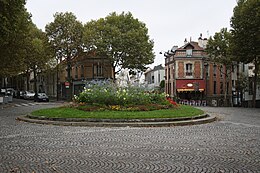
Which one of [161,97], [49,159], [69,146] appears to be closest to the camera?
[49,159]

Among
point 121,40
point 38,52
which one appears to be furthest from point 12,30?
point 38,52

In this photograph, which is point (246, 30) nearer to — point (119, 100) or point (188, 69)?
point (119, 100)

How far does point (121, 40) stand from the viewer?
41.8m

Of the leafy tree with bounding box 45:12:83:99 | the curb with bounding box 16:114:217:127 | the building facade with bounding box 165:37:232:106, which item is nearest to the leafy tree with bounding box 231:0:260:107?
the curb with bounding box 16:114:217:127

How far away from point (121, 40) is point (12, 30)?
23847 mm

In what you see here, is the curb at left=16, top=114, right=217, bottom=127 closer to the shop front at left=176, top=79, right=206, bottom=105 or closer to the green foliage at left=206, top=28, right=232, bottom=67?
the green foliage at left=206, top=28, right=232, bottom=67

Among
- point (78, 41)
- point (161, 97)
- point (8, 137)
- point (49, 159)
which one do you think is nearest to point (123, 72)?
point (78, 41)

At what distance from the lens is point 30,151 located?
827 centimetres

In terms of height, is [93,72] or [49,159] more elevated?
[93,72]

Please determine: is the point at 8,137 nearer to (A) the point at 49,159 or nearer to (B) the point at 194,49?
(A) the point at 49,159

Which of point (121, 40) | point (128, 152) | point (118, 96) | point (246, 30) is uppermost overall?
point (121, 40)

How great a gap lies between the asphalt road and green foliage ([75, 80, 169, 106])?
25.8 ft

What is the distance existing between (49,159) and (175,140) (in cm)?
436

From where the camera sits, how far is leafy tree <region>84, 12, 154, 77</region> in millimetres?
42094
